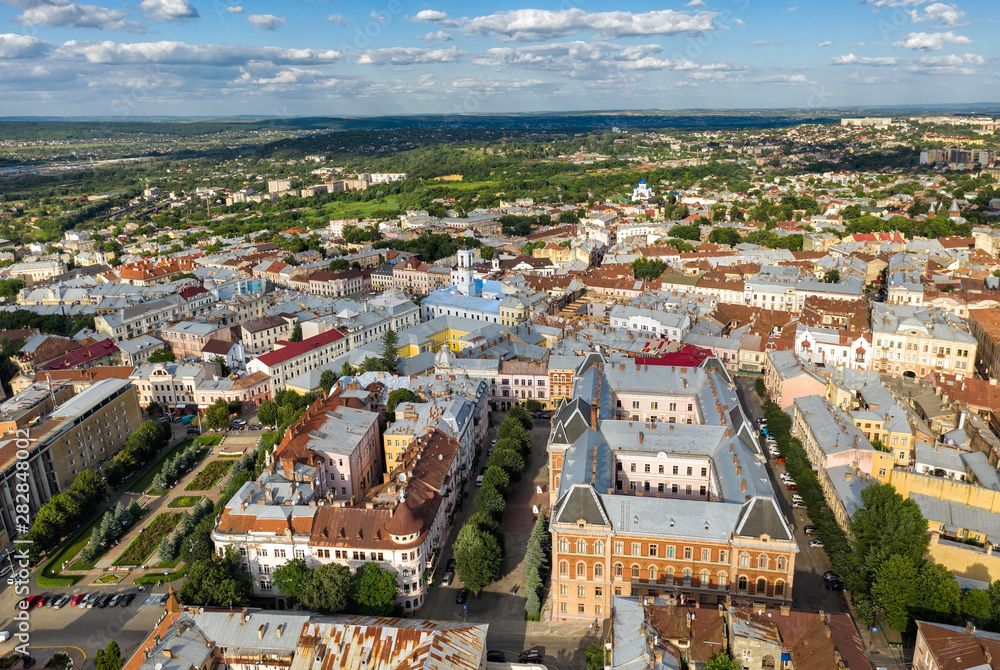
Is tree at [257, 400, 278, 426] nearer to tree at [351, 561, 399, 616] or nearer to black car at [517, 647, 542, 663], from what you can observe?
tree at [351, 561, 399, 616]

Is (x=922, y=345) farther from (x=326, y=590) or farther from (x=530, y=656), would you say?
(x=326, y=590)

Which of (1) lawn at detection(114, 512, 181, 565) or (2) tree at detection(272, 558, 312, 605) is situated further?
(1) lawn at detection(114, 512, 181, 565)

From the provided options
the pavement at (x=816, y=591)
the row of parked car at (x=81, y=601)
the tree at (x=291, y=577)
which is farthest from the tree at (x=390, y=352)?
the pavement at (x=816, y=591)

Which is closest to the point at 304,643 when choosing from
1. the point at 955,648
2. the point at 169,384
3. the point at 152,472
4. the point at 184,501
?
the point at 184,501

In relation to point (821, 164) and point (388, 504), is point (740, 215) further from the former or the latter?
point (388, 504)

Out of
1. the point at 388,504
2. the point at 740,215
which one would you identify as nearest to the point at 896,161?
the point at 740,215

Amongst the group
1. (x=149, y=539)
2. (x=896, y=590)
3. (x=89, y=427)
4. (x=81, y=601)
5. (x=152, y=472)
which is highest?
(x=896, y=590)

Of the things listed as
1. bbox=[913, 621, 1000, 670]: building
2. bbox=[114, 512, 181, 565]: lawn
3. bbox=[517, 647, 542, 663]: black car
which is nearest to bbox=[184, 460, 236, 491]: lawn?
bbox=[114, 512, 181, 565]: lawn

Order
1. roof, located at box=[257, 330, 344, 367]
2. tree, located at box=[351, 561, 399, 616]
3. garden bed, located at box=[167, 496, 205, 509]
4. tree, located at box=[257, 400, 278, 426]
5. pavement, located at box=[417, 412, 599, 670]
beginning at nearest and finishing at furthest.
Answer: pavement, located at box=[417, 412, 599, 670] < tree, located at box=[351, 561, 399, 616] < garden bed, located at box=[167, 496, 205, 509] < tree, located at box=[257, 400, 278, 426] < roof, located at box=[257, 330, 344, 367]
